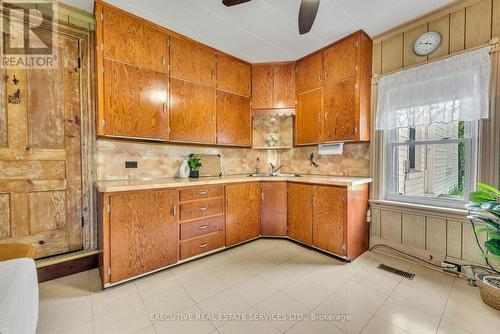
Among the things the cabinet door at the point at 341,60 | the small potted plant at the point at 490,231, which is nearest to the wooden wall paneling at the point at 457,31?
the cabinet door at the point at 341,60

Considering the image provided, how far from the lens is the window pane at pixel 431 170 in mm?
2088

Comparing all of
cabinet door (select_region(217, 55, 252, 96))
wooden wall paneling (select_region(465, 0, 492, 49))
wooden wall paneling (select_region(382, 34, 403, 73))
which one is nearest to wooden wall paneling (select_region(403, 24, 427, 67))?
wooden wall paneling (select_region(382, 34, 403, 73))

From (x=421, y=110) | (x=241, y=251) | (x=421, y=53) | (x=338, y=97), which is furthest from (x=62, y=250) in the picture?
(x=421, y=53)

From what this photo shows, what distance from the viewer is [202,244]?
2389 mm

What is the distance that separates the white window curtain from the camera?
1.86m

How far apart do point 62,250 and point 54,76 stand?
179cm

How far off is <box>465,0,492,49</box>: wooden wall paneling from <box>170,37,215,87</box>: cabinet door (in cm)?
275

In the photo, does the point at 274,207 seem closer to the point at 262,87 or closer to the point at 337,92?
the point at 337,92

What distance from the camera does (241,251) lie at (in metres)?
2.61

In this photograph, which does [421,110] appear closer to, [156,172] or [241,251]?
[241,251]

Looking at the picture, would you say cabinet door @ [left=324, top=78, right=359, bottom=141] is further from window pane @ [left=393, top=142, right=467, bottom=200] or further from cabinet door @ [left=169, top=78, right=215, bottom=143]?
cabinet door @ [left=169, top=78, right=215, bottom=143]

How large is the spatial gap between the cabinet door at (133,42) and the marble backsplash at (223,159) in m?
0.92

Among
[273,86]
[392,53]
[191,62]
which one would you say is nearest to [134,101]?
[191,62]

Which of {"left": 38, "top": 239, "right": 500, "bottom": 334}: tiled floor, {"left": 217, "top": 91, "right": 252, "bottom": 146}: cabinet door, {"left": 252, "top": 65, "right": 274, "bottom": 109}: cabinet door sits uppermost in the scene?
{"left": 252, "top": 65, "right": 274, "bottom": 109}: cabinet door
